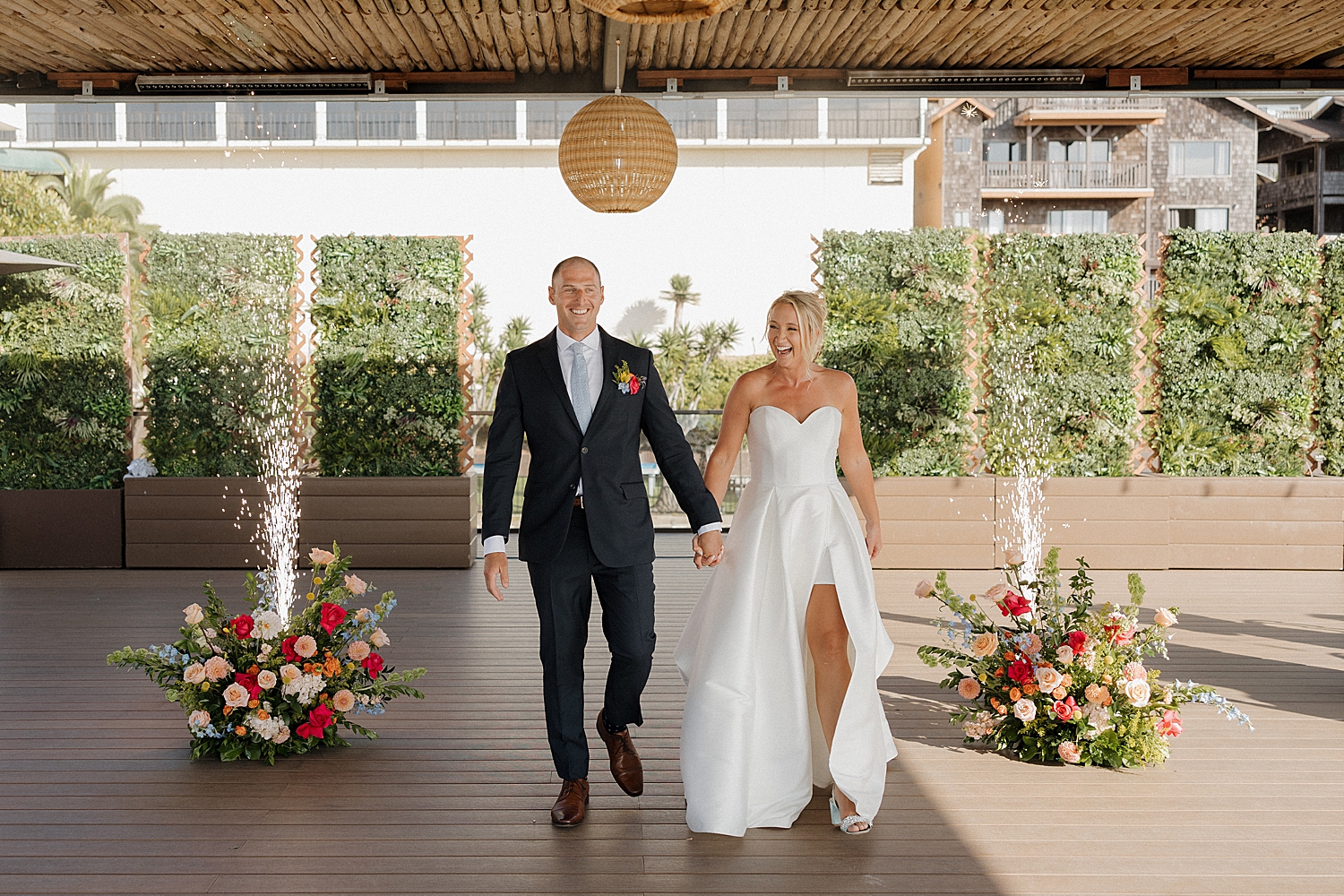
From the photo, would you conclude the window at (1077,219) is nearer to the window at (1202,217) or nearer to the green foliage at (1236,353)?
the window at (1202,217)

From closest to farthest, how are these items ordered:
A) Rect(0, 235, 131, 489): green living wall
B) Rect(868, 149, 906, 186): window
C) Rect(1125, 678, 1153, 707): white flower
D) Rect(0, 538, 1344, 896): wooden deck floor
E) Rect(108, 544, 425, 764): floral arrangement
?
Rect(0, 538, 1344, 896): wooden deck floor → Rect(1125, 678, 1153, 707): white flower → Rect(108, 544, 425, 764): floral arrangement → Rect(0, 235, 131, 489): green living wall → Rect(868, 149, 906, 186): window

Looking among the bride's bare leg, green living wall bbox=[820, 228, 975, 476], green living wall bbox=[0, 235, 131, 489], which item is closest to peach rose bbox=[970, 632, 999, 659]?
the bride's bare leg

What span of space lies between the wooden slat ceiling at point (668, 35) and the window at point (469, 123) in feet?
84.0

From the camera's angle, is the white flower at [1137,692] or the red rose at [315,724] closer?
the white flower at [1137,692]

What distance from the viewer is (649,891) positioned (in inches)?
118

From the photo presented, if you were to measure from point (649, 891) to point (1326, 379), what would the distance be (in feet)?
24.8

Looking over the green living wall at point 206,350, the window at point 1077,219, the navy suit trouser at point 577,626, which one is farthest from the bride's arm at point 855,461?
the window at point 1077,219

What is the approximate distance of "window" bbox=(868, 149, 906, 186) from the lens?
104 ft

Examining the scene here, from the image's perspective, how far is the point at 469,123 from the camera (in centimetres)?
3120

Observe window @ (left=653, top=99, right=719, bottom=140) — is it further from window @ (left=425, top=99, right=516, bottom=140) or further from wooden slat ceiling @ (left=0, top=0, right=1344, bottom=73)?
wooden slat ceiling @ (left=0, top=0, right=1344, bottom=73)

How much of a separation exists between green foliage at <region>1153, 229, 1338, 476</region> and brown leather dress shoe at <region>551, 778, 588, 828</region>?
6.48m

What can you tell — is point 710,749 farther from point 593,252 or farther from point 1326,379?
point 593,252

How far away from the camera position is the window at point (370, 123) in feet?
102

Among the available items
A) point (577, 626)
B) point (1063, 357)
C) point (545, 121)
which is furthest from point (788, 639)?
point (545, 121)
